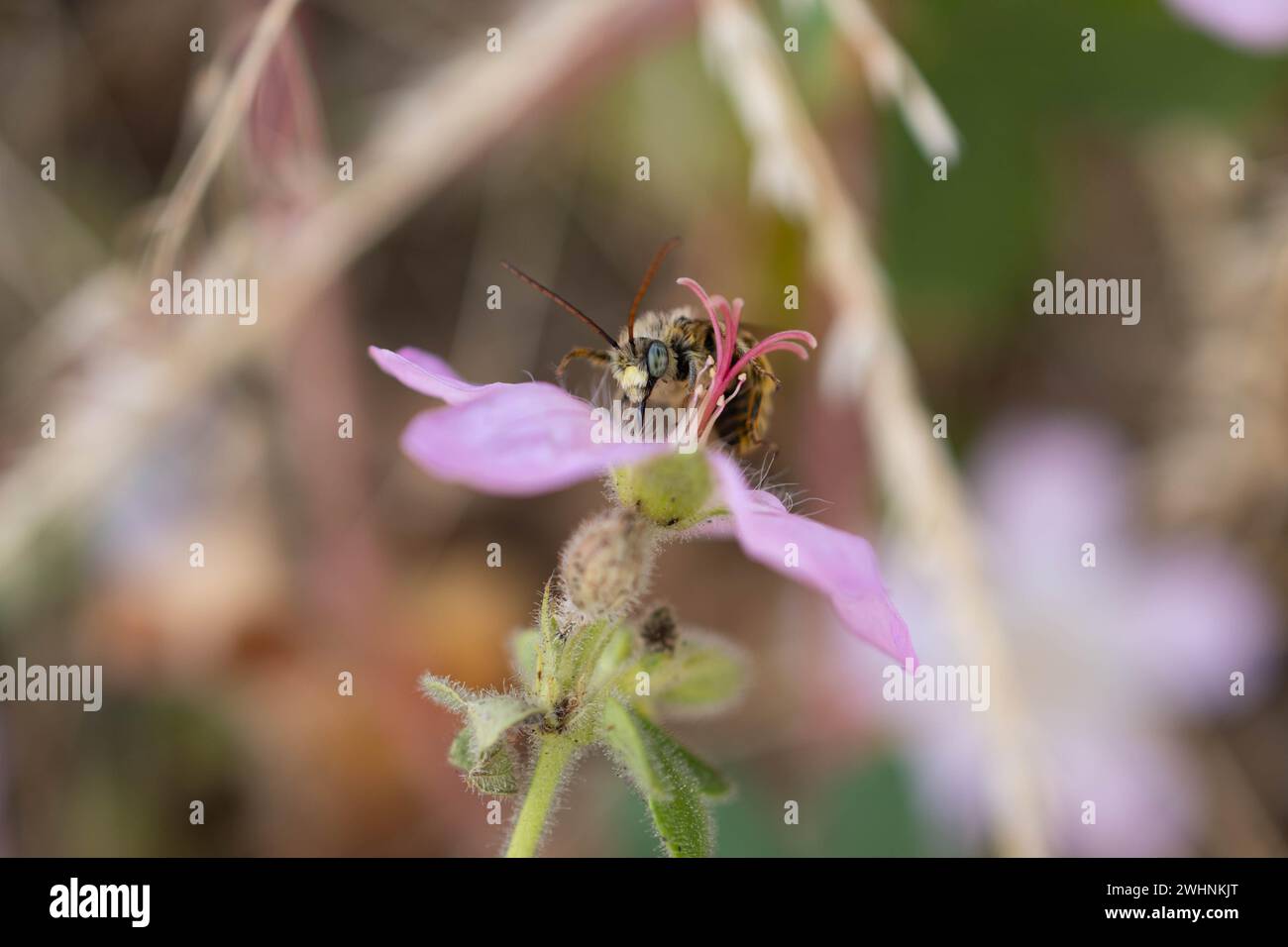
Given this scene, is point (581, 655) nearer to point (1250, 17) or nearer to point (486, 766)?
point (486, 766)

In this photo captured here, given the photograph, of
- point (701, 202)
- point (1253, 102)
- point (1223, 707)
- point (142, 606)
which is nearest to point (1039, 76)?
point (1253, 102)

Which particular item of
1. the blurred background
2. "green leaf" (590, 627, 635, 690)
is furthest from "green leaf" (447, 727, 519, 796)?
the blurred background

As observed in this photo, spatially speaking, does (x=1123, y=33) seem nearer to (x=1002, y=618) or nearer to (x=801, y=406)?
(x=801, y=406)

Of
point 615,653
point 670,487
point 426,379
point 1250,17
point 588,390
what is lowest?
point 615,653

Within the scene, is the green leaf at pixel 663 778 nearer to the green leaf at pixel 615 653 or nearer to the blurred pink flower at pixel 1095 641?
the green leaf at pixel 615 653

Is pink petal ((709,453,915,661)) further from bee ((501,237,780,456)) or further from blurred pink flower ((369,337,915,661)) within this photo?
bee ((501,237,780,456))

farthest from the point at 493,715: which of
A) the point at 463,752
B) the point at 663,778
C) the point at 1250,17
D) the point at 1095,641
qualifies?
the point at 1095,641
